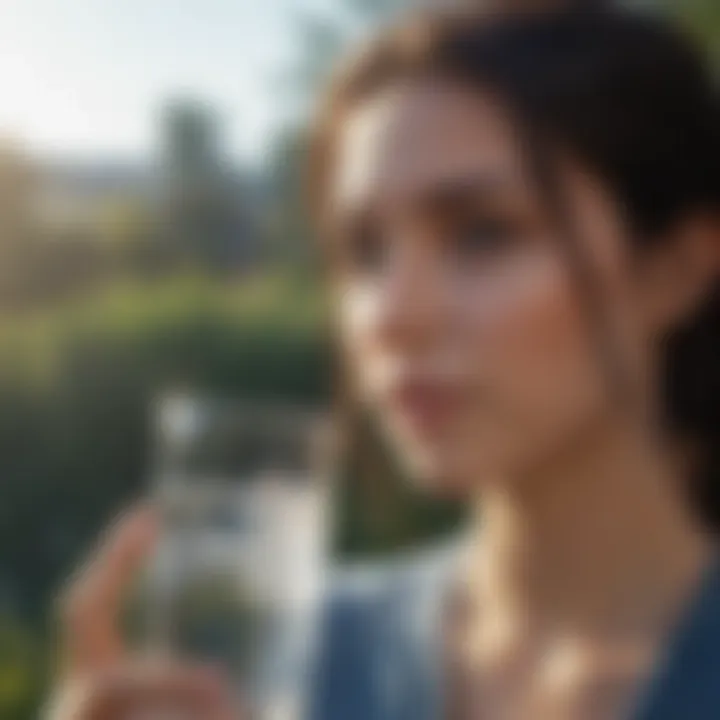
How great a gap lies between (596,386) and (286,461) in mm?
137

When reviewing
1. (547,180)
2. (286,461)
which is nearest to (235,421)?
(286,461)

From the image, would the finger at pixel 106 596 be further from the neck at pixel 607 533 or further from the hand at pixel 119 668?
the neck at pixel 607 533

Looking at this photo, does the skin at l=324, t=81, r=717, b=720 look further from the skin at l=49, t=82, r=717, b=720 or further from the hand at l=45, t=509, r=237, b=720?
the hand at l=45, t=509, r=237, b=720

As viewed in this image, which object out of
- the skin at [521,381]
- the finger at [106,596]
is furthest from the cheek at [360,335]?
the finger at [106,596]

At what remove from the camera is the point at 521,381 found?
0.43 m

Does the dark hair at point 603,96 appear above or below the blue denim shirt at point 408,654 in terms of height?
above

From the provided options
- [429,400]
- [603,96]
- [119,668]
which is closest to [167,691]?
[119,668]

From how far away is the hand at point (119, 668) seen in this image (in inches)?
13.6

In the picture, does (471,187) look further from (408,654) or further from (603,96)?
(408,654)

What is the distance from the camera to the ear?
1.45ft

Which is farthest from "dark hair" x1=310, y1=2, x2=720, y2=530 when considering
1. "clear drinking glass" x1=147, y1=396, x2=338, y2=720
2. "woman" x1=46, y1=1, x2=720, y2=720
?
"clear drinking glass" x1=147, y1=396, x2=338, y2=720

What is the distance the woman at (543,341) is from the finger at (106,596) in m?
0.02

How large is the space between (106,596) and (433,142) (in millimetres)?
183

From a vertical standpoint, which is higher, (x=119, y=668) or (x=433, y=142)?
(x=433, y=142)
